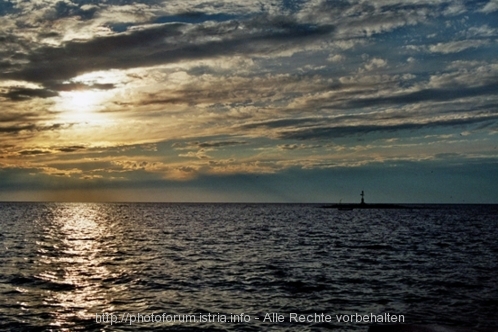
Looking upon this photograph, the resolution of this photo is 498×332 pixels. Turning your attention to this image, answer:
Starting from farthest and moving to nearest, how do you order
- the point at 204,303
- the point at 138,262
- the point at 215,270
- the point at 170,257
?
1. the point at 170,257
2. the point at 138,262
3. the point at 215,270
4. the point at 204,303

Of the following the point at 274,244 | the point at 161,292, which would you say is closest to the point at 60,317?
the point at 161,292

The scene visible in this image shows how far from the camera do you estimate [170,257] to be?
46.4 meters

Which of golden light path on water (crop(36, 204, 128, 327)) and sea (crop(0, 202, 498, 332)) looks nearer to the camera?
sea (crop(0, 202, 498, 332))

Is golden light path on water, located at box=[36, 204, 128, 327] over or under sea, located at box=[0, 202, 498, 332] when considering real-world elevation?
under

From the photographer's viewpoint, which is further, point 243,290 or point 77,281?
point 77,281

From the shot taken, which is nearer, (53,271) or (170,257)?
(53,271)

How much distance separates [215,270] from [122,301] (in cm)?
1160

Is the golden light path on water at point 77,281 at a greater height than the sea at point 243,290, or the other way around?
the sea at point 243,290

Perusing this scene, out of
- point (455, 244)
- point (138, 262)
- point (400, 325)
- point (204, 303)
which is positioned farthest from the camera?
point (455, 244)

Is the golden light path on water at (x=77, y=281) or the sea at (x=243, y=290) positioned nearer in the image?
the sea at (x=243, y=290)

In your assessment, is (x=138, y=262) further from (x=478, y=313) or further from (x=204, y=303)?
(x=478, y=313)

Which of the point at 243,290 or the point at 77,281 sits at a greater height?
the point at 243,290

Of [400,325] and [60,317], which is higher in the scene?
[400,325]

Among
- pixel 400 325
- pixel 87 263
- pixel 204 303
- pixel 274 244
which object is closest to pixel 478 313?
pixel 400 325
